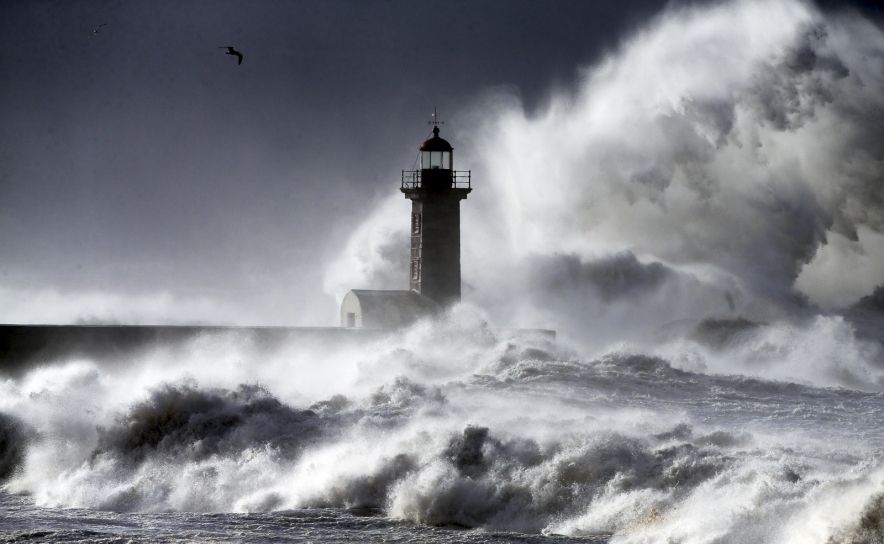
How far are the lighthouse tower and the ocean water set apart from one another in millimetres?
4211

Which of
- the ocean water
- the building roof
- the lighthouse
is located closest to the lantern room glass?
the lighthouse

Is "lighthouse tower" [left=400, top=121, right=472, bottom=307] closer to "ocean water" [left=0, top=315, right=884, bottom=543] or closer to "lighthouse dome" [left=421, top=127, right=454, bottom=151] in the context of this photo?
"lighthouse dome" [left=421, top=127, right=454, bottom=151]

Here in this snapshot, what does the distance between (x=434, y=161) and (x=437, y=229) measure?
142 centimetres

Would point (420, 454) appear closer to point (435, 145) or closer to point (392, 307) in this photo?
point (392, 307)

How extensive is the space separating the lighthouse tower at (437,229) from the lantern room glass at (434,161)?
0.22 ft

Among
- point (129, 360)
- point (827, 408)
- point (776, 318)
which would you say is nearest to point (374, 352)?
point (129, 360)

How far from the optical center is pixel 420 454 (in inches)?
395

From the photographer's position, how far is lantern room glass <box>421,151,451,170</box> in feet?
69.2

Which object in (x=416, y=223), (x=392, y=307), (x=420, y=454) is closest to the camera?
(x=420, y=454)

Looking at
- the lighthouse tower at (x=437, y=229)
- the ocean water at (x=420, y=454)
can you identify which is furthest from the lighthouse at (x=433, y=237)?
the ocean water at (x=420, y=454)

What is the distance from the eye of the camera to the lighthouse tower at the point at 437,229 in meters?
20.8

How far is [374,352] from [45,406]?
267 inches

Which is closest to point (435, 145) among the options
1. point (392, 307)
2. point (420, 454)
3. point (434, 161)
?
point (434, 161)

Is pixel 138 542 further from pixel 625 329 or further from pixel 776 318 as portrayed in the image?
pixel 776 318
